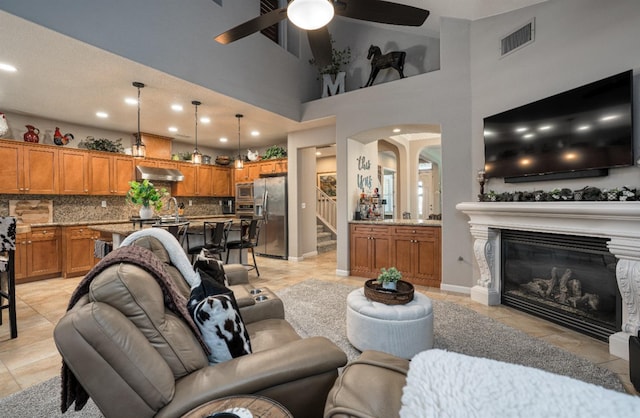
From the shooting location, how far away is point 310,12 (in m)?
2.13

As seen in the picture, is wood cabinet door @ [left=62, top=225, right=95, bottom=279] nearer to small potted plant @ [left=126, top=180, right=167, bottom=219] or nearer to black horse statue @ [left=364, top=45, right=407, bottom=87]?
small potted plant @ [left=126, top=180, right=167, bottom=219]

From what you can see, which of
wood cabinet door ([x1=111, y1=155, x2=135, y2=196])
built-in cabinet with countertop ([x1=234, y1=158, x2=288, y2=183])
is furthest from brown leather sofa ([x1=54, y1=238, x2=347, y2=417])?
built-in cabinet with countertop ([x1=234, y1=158, x2=288, y2=183])

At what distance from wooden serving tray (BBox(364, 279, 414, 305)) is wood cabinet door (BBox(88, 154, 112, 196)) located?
568 cm

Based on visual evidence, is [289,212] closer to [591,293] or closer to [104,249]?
[104,249]

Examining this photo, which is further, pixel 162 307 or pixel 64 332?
pixel 162 307

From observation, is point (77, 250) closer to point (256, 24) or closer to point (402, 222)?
point (256, 24)

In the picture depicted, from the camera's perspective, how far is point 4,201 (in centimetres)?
491

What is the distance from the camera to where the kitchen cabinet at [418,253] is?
14.6 feet

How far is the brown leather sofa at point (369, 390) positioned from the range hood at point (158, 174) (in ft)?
21.5

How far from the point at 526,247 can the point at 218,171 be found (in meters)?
7.07

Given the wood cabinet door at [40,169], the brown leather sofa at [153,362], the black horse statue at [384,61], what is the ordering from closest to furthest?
the brown leather sofa at [153,362]
the wood cabinet door at [40,169]
the black horse statue at [384,61]

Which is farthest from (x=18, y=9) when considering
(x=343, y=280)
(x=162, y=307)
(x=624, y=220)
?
(x=624, y=220)

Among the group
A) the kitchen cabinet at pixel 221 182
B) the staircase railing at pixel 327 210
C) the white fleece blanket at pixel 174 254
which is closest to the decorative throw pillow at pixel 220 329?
the white fleece blanket at pixel 174 254

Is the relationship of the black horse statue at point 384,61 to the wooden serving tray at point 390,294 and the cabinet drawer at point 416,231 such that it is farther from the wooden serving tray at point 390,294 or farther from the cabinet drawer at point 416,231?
the wooden serving tray at point 390,294
